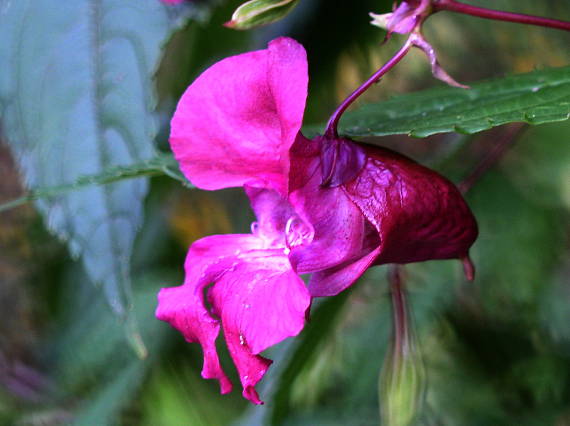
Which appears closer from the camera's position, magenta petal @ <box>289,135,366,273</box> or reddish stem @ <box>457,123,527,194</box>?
magenta petal @ <box>289,135,366,273</box>

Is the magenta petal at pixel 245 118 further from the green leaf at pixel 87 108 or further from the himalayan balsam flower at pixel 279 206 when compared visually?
the green leaf at pixel 87 108

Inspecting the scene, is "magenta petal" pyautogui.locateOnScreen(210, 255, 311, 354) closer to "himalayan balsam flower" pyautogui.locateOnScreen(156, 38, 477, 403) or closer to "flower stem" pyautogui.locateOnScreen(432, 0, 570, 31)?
"himalayan balsam flower" pyautogui.locateOnScreen(156, 38, 477, 403)

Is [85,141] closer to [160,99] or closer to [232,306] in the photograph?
[232,306]

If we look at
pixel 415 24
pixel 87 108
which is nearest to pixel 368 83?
pixel 415 24

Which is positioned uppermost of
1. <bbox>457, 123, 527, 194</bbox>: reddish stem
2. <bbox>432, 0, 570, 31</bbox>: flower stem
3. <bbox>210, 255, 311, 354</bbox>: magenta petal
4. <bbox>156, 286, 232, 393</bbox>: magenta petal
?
<bbox>432, 0, 570, 31</bbox>: flower stem

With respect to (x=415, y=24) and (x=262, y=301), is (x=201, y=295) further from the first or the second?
(x=415, y=24)

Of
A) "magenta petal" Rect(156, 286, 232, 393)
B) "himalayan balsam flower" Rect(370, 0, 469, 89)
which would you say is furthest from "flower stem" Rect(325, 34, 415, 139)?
"magenta petal" Rect(156, 286, 232, 393)

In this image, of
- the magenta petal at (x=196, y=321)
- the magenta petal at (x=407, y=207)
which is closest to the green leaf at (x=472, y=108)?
the magenta petal at (x=407, y=207)
